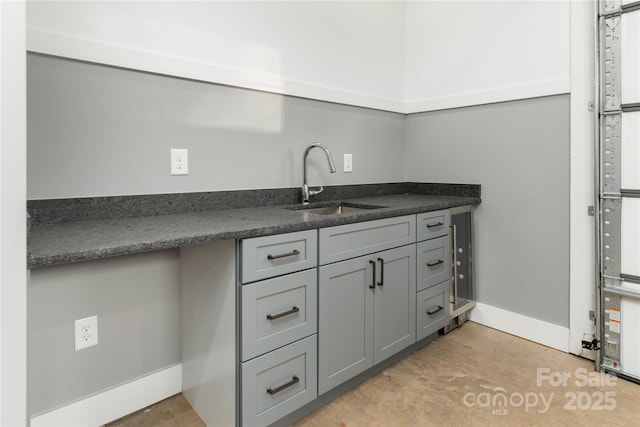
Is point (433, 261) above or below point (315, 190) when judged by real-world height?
below

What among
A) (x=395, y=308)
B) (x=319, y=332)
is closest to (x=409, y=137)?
(x=395, y=308)

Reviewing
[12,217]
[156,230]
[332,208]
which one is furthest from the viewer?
[332,208]

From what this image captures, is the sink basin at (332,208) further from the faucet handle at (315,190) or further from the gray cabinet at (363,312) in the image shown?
the gray cabinet at (363,312)

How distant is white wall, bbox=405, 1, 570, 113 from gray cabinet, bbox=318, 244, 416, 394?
1.23 meters

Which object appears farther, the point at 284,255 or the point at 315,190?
the point at 315,190

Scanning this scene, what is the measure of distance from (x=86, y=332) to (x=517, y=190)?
7.86 feet

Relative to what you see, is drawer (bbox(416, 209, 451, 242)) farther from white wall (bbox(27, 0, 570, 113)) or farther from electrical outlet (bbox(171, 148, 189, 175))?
electrical outlet (bbox(171, 148, 189, 175))

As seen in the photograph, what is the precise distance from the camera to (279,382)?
1.49m

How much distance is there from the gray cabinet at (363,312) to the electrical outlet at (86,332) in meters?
0.91

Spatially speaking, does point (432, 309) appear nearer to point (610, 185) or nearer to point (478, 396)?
point (478, 396)

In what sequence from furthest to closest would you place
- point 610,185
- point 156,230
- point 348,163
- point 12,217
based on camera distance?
point 348,163 → point 610,185 → point 156,230 → point 12,217

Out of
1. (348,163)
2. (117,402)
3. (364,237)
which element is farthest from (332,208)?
(117,402)

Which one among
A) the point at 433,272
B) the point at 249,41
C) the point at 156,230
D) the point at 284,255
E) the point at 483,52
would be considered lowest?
the point at 433,272

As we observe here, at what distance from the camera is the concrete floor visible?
161 centimetres
